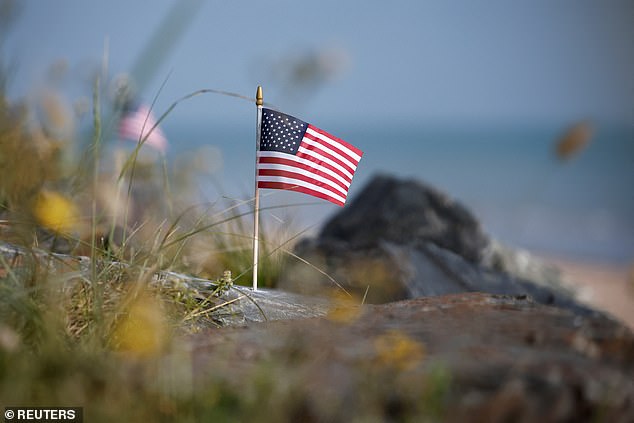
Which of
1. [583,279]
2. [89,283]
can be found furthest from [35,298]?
[583,279]

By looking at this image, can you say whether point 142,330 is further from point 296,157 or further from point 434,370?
point 296,157

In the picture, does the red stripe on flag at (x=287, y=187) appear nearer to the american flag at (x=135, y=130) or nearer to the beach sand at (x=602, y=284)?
the american flag at (x=135, y=130)

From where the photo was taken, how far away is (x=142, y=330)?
2.26 m

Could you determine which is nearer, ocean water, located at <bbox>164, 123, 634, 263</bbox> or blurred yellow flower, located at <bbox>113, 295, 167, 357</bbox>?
blurred yellow flower, located at <bbox>113, 295, 167, 357</bbox>

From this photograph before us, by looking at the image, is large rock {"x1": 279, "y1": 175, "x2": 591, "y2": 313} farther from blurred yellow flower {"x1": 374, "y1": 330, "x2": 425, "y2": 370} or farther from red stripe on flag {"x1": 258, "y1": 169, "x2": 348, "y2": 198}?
blurred yellow flower {"x1": 374, "y1": 330, "x2": 425, "y2": 370}

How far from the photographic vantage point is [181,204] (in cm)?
619

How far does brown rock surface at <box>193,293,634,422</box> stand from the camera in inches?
70.7

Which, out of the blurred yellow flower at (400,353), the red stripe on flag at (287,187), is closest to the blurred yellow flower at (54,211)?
the red stripe on flag at (287,187)

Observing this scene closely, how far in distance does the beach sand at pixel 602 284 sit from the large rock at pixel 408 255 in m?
1.67

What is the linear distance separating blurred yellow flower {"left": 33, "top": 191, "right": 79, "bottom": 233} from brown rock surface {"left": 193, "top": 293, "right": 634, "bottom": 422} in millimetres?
1247

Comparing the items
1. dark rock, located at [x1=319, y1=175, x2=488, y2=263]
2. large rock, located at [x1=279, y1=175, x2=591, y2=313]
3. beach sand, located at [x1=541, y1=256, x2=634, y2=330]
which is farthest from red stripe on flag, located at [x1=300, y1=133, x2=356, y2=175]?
beach sand, located at [x1=541, y1=256, x2=634, y2=330]

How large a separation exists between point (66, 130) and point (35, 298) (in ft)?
11.7

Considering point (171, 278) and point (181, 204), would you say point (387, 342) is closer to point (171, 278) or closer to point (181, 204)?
point (171, 278)

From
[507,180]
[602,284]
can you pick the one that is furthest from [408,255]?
[507,180]
